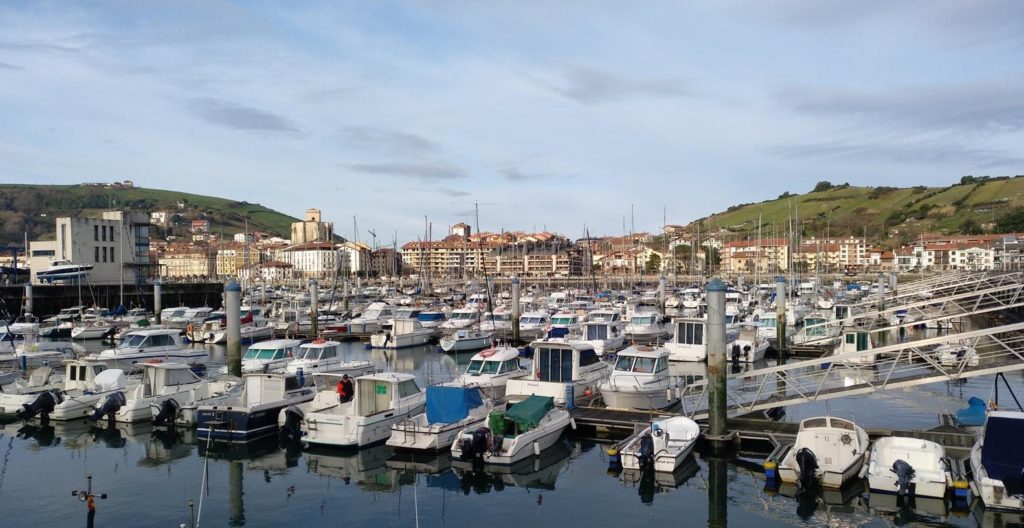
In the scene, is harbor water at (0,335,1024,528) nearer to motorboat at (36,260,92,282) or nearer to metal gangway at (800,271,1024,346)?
metal gangway at (800,271,1024,346)

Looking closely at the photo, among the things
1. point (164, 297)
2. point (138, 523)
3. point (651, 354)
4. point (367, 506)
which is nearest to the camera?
point (138, 523)

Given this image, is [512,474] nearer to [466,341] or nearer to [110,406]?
[110,406]

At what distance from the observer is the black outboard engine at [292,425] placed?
934 inches

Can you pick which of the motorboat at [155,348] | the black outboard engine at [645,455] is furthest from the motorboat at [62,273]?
the black outboard engine at [645,455]

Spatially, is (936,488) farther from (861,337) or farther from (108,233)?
(108,233)

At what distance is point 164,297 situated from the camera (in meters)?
77.4

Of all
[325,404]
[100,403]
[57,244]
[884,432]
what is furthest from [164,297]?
[884,432]

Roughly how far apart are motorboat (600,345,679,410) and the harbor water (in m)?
2.48

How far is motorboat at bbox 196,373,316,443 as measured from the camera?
76.5 feet

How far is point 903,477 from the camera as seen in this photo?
1700cm

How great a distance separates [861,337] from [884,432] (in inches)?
737

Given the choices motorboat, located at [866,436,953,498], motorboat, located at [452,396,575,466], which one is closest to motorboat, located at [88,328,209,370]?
motorboat, located at [452,396,575,466]

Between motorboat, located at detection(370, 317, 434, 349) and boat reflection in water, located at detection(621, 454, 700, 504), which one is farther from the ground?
motorboat, located at detection(370, 317, 434, 349)

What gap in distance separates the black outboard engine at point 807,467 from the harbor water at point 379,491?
445mm
